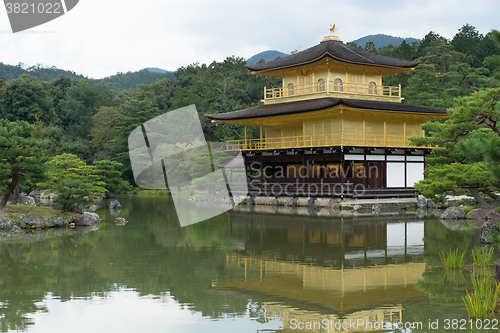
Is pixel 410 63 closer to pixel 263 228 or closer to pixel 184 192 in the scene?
pixel 263 228

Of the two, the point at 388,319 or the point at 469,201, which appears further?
the point at 469,201

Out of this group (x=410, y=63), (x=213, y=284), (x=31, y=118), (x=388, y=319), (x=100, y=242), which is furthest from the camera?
(x=31, y=118)

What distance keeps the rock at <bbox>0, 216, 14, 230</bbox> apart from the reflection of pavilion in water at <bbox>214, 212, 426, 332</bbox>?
323 inches

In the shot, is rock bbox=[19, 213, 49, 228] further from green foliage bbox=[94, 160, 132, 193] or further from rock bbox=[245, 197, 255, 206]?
green foliage bbox=[94, 160, 132, 193]

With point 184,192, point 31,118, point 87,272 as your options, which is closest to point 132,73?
point 31,118

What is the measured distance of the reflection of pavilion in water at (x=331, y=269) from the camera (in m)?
7.80

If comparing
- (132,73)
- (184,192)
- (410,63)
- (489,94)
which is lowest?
(184,192)

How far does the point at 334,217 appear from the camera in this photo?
22500 mm

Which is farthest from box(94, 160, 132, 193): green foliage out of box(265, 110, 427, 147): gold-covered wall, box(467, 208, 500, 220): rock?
box(467, 208, 500, 220): rock

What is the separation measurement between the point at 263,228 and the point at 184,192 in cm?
3032

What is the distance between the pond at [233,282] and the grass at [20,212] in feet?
7.98

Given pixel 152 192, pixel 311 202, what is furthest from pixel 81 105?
pixel 311 202

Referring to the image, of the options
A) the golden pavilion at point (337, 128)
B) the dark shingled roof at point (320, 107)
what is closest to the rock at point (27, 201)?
the golden pavilion at point (337, 128)

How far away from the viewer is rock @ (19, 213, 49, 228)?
18.5 m
